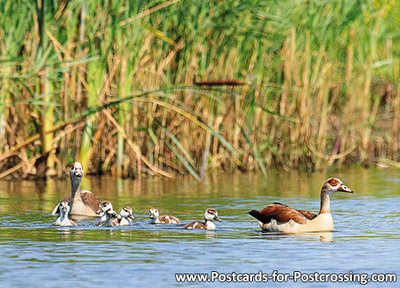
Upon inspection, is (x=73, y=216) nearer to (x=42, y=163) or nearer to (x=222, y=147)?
(x=42, y=163)

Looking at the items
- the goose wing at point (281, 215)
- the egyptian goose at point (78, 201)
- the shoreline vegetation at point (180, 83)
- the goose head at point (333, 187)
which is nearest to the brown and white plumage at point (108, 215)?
the egyptian goose at point (78, 201)

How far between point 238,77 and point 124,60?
2338mm

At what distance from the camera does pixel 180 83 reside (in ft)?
50.3

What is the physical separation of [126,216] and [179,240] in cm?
125

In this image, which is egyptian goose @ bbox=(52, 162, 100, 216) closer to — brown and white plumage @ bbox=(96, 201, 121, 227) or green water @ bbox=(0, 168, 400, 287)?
green water @ bbox=(0, 168, 400, 287)

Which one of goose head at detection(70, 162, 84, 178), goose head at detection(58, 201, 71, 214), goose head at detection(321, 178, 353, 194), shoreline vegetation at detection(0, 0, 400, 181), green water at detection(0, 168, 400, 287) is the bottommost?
green water at detection(0, 168, 400, 287)

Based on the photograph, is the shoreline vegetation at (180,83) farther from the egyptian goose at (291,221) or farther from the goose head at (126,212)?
the egyptian goose at (291,221)

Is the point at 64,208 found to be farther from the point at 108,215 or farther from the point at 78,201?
the point at 78,201

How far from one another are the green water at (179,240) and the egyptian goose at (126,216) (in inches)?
4.5

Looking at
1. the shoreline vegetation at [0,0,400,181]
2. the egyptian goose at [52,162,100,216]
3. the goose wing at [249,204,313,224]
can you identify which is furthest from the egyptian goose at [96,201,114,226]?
the shoreline vegetation at [0,0,400,181]

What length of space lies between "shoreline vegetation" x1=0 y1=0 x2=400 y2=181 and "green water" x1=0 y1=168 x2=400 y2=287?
1139 mm

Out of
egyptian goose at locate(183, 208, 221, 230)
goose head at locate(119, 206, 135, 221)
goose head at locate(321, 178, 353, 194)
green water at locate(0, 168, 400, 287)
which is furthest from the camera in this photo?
goose head at locate(321, 178, 353, 194)

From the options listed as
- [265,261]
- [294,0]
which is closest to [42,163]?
[294,0]

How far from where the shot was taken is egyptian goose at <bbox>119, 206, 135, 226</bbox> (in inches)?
379
